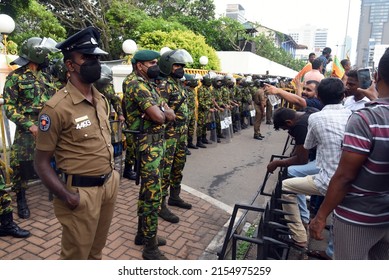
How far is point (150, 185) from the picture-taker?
3219 millimetres

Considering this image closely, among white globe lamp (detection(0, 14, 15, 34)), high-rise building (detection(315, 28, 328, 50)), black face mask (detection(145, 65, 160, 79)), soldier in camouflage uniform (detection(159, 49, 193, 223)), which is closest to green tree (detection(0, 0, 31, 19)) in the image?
white globe lamp (detection(0, 14, 15, 34))

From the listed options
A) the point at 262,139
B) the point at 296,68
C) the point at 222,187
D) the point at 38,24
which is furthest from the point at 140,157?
the point at 296,68

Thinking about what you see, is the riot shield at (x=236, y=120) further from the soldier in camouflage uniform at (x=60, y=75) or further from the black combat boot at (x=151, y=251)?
the black combat boot at (x=151, y=251)

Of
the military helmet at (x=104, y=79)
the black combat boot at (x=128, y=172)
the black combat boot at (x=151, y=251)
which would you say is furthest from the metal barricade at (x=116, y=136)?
the black combat boot at (x=151, y=251)

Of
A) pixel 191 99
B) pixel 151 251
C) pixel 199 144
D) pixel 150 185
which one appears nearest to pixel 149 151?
pixel 150 185

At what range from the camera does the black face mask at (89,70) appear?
2.20m

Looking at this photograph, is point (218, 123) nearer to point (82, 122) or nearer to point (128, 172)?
point (128, 172)

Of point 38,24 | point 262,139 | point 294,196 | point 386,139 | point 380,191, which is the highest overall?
point 38,24

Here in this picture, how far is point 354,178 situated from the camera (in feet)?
6.28

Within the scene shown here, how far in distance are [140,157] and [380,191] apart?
2127 millimetres

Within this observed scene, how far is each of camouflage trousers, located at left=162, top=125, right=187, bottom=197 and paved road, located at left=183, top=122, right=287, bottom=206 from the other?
1.01 meters

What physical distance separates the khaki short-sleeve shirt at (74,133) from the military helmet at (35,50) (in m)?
2.00

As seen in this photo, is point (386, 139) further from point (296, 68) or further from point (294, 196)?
point (296, 68)

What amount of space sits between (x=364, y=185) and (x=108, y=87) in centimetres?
448
